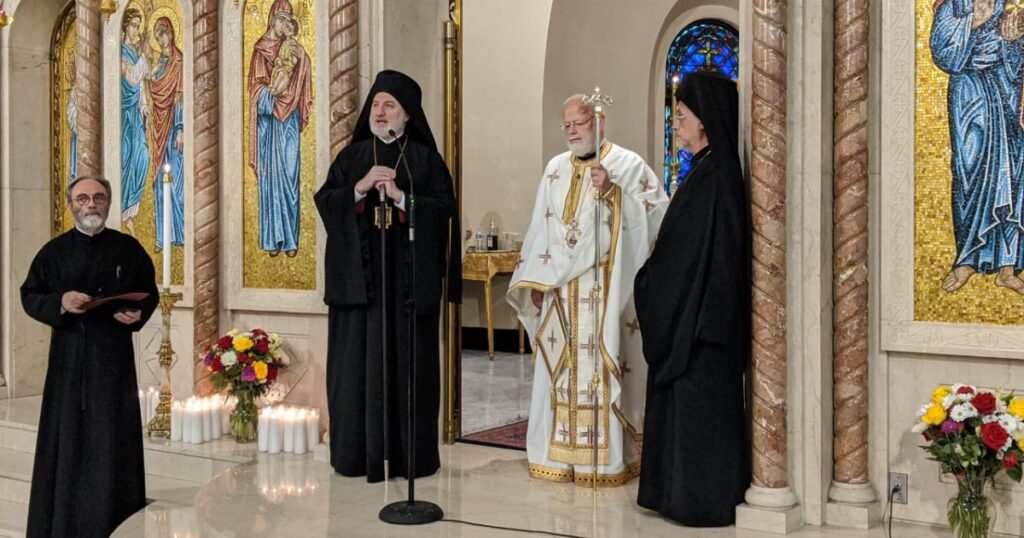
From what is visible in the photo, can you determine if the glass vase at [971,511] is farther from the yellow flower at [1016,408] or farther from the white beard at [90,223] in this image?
the white beard at [90,223]

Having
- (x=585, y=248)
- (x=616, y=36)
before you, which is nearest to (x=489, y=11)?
(x=616, y=36)

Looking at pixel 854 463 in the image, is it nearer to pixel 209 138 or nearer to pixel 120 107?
pixel 209 138

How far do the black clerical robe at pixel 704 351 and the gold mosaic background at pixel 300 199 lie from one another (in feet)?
9.76

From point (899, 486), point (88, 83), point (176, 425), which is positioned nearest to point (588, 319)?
point (899, 486)

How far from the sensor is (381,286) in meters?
6.23

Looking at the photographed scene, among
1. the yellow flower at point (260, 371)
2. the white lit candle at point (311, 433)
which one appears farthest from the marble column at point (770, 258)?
the yellow flower at point (260, 371)

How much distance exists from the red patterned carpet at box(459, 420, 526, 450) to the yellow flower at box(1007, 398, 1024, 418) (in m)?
3.26

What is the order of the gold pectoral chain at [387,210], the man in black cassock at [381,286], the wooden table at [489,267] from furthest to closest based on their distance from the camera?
the wooden table at [489,267] < the man in black cassock at [381,286] < the gold pectoral chain at [387,210]

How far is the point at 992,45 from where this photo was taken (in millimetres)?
5000

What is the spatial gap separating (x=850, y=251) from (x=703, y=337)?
850 mm

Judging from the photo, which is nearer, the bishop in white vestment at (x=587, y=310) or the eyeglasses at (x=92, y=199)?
the eyeglasses at (x=92, y=199)

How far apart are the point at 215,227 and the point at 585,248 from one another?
3.17 meters

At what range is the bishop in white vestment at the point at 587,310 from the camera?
19.4 ft

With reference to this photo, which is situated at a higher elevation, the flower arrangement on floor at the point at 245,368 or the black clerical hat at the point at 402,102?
the black clerical hat at the point at 402,102
